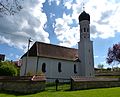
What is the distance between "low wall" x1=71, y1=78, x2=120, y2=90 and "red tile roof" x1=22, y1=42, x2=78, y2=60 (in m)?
13.9

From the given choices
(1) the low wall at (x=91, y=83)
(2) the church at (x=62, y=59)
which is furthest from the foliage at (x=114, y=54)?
(1) the low wall at (x=91, y=83)

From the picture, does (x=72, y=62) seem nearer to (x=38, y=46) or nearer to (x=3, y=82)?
(x=38, y=46)

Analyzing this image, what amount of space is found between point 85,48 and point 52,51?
820 centimetres

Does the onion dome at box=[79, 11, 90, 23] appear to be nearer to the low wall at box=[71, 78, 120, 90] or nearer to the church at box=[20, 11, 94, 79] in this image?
the church at box=[20, 11, 94, 79]

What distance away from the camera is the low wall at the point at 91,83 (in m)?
26.9

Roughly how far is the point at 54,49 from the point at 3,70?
1142 centimetres

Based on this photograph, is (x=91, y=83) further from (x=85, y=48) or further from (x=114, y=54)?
(x=114, y=54)

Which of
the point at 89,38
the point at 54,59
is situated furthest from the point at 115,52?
the point at 54,59

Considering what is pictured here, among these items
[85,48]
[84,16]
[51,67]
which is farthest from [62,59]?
[84,16]

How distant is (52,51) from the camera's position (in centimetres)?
4356

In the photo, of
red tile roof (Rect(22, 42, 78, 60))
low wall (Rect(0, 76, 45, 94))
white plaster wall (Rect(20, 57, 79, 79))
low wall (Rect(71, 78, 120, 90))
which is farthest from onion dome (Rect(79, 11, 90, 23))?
low wall (Rect(0, 76, 45, 94))

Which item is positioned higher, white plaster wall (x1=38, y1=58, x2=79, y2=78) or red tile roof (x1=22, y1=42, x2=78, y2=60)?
red tile roof (x1=22, y1=42, x2=78, y2=60)

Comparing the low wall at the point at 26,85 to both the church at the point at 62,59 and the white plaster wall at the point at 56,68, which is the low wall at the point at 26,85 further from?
the white plaster wall at the point at 56,68

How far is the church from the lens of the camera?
131ft
